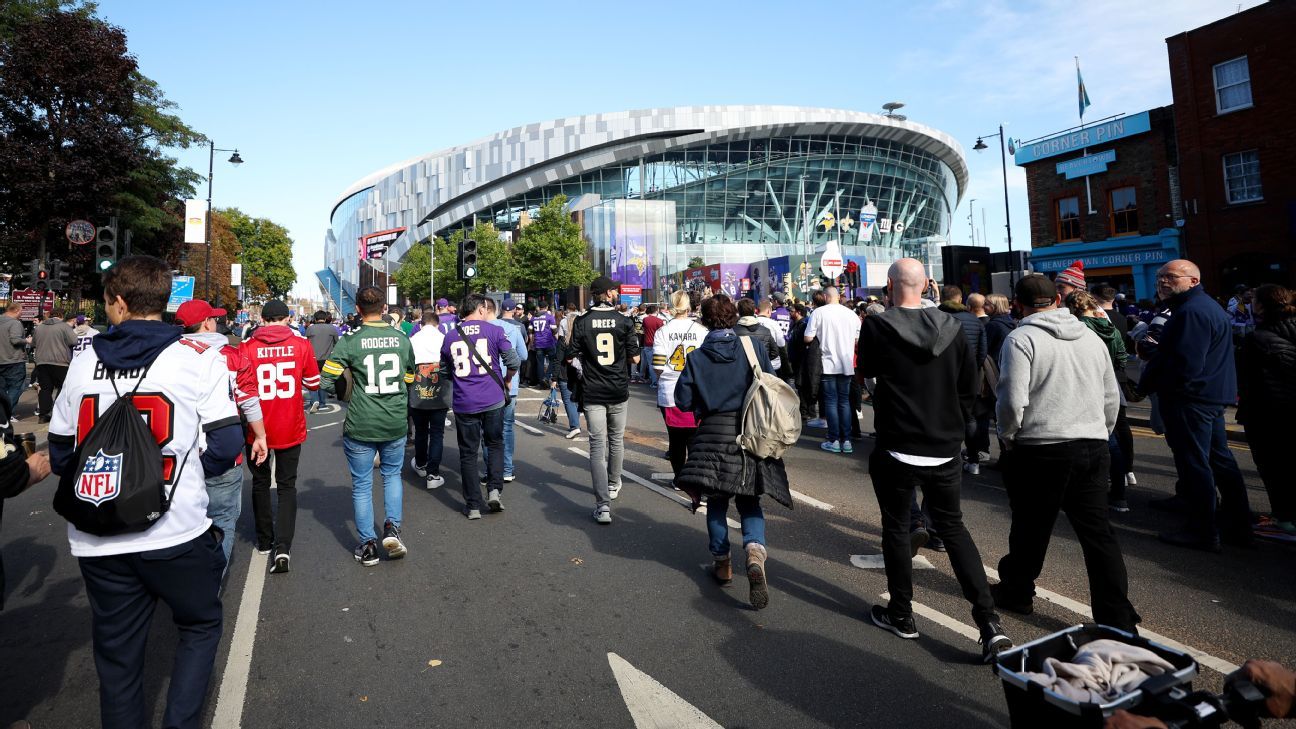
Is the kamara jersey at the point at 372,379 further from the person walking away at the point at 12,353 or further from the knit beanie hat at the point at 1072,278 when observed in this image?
the person walking away at the point at 12,353

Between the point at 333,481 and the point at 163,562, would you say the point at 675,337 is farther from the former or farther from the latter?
the point at 333,481

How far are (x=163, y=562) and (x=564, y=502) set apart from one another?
4.43m

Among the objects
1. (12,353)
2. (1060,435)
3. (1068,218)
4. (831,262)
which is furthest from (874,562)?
(1068,218)

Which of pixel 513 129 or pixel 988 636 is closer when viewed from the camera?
pixel 988 636

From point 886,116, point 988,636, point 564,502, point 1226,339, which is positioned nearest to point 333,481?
point 564,502

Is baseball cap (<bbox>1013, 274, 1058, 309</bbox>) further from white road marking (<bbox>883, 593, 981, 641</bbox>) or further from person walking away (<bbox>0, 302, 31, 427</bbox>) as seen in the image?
person walking away (<bbox>0, 302, 31, 427</bbox>)

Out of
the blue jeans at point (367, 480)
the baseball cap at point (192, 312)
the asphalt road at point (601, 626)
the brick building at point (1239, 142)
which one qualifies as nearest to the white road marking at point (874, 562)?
the asphalt road at point (601, 626)

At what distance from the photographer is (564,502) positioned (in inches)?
268

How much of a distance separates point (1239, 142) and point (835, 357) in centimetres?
2050

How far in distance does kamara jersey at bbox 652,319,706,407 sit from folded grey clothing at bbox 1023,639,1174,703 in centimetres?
399

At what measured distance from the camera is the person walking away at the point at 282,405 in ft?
16.7

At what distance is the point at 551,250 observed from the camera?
45.2 m

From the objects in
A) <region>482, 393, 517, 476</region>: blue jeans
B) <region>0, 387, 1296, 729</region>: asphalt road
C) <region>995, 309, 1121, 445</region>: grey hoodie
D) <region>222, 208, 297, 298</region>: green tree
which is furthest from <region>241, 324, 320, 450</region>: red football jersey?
<region>222, 208, 297, 298</region>: green tree

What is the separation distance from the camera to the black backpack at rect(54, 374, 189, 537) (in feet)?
7.73
